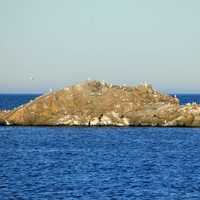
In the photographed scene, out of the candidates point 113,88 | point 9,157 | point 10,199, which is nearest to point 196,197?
point 10,199

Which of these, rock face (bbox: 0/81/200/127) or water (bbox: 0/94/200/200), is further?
rock face (bbox: 0/81/200/127)

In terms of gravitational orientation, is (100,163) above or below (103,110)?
below

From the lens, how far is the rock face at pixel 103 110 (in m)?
168

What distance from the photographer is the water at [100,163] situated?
3118 inches

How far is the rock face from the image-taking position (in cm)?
16762

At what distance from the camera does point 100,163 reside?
342ft

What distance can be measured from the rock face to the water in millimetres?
4848

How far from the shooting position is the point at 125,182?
282 feet

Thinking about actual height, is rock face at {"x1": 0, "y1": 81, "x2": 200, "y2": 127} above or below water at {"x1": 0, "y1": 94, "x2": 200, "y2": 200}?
above

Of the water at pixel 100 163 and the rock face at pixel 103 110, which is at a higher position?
the rock face at pixel 103 110

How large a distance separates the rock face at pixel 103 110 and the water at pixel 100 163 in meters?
4.85

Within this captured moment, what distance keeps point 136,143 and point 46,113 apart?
44110mm

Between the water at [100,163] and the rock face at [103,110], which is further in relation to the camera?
the rock face at [103,110]

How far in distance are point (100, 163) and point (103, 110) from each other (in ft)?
223
